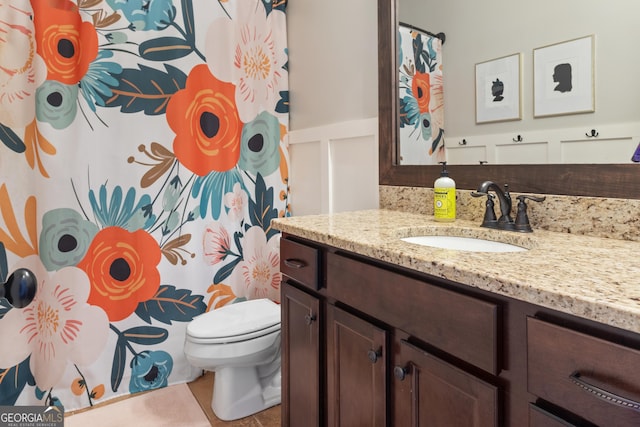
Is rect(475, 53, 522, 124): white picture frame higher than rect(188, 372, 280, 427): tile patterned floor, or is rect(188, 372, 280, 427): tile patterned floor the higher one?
rect(475, 53, 522, 124): white picture frame

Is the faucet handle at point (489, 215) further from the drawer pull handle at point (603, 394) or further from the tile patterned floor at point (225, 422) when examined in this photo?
the tile patterned floor at point (225, 422)

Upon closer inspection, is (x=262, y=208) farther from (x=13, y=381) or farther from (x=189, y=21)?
(x=13, y=381)

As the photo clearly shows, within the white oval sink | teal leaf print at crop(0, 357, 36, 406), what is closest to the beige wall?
the white oval sink

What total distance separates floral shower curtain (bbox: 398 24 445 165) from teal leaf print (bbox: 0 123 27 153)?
1.59 meters

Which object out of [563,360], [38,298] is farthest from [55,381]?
[563,360]

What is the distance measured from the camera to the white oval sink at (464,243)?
1087mm

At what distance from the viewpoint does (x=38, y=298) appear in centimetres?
174

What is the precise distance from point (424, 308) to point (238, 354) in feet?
3.41

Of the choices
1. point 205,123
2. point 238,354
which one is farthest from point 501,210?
point 205,123

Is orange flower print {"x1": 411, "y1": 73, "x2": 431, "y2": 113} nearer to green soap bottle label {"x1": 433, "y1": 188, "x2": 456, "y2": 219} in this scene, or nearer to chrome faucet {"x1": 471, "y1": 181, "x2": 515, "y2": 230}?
green soap bottle label {"x1": 433, "y1": 188, "x2": 456, "y2": 219}

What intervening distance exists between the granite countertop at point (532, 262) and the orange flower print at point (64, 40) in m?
1.30

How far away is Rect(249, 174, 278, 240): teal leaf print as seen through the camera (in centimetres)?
217

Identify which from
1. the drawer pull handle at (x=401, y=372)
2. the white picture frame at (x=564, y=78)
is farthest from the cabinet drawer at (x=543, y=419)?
the white picture frame at (x=564, y=78)

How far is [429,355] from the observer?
817 millimetres
